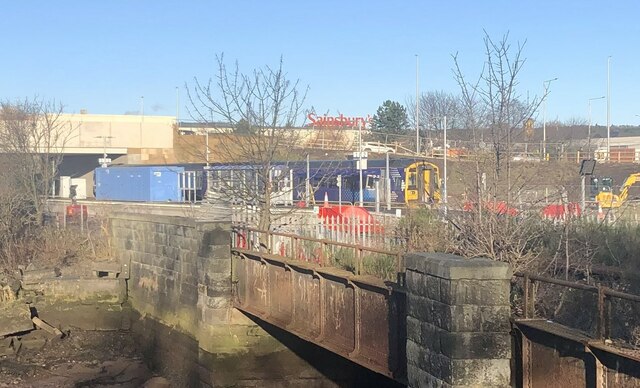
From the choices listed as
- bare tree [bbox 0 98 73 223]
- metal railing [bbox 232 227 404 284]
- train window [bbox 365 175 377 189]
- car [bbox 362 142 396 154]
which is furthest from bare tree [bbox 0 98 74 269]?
car [bbox 362 142 396 154]

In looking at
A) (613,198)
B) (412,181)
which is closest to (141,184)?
(412,181)

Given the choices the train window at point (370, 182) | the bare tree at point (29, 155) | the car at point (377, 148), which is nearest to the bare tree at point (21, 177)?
the bare tree at point (29, 155)

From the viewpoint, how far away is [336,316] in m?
12.9

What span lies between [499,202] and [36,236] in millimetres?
20391

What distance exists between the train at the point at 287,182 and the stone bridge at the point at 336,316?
244 cm

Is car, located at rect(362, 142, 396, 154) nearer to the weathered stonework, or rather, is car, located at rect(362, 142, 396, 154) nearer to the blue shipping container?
the blue shipping container

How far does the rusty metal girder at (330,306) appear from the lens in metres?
11.1

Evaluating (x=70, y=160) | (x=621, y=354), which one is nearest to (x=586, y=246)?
(x=621, y=354)

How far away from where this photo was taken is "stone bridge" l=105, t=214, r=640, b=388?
27.8 feet

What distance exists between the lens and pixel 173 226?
2014 cm

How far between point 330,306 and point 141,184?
2045 inches

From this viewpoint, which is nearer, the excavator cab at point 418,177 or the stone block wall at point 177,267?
the stone block wall at point 177,267

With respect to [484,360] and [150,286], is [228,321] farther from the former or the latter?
[484,360]

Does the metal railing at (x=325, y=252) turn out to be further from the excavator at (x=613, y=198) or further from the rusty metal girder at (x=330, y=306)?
the excavator at (x=613, y=198)
